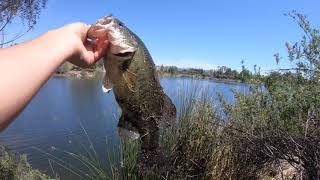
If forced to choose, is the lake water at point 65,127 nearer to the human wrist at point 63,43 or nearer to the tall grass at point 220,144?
the tall grass at point 220,144

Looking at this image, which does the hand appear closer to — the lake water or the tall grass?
the lake water

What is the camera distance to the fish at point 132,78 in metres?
1.88

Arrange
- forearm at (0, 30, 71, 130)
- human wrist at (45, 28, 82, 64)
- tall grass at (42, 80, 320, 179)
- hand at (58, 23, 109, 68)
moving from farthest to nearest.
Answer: tall grass at (42, 80, 320, 179)
hand at (58, 23, 109, 68)
human wrist at (45, 28, 82, 64)
forearm at (0, 30, 71, 130)

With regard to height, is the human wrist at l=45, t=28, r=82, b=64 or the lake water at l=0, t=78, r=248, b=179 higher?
the human wrist at l=45, t=28, r=82, b=64

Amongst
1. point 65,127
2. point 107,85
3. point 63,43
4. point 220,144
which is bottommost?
point 65,127

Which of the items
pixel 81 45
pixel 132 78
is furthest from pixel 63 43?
pixel 132 78

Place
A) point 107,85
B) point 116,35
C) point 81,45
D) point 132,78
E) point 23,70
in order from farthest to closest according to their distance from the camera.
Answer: point 132,78 < point 107,85 < point 116,35 < point 81,45 < point 23,70

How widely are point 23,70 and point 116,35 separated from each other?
926 millimetres

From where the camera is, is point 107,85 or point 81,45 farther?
point 107,85

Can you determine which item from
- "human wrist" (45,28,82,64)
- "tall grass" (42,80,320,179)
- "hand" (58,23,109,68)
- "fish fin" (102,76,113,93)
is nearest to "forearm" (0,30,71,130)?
"human wrist" (45,28,82,64)

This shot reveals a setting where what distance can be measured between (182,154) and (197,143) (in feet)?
0.84

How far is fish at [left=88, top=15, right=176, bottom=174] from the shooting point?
188cm

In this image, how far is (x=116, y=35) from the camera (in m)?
1.86

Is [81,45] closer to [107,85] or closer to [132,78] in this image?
[107,85]
